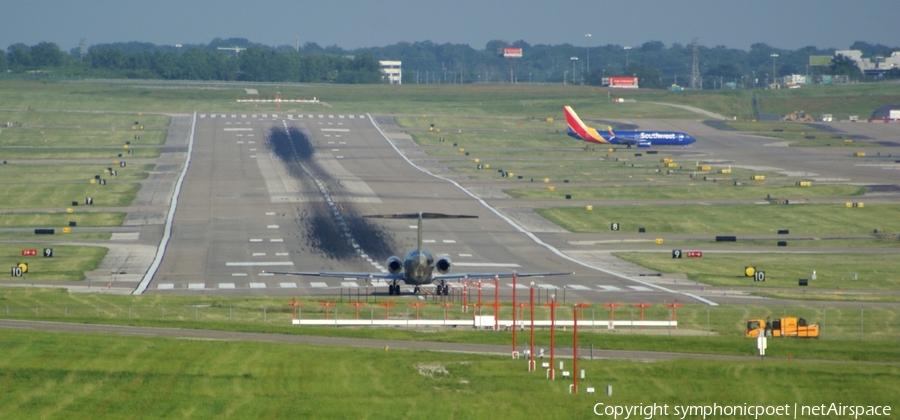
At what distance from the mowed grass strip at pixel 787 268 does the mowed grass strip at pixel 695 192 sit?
35593 mm

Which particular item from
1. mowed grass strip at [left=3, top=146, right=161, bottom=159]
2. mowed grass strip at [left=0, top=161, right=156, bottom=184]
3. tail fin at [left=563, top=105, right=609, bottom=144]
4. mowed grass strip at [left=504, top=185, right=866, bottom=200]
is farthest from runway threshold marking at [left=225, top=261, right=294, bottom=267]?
tail fin at [left=563, top=105, right=609, bottom=144]

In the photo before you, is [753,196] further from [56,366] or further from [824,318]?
[56,366]

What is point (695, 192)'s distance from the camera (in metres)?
138

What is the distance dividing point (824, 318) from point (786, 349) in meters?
8.54

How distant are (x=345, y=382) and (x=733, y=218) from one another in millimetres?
79437

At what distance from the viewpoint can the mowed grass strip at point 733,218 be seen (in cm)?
11150

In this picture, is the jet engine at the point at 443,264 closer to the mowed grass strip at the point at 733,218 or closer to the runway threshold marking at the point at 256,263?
the runway threshold marking at the point at 256,263

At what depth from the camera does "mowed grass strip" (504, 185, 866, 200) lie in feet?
437

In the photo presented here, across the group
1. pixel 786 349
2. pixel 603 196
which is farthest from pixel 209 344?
pixel 603 196

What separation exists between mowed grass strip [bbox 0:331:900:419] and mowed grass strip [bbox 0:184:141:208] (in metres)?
73.9

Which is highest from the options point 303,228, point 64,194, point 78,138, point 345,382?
point 78,138

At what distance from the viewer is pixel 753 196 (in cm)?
13362

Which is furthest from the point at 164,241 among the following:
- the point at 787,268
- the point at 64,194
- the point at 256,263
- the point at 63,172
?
the point at 63,172

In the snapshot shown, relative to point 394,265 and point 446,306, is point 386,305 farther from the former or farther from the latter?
point 394,265
